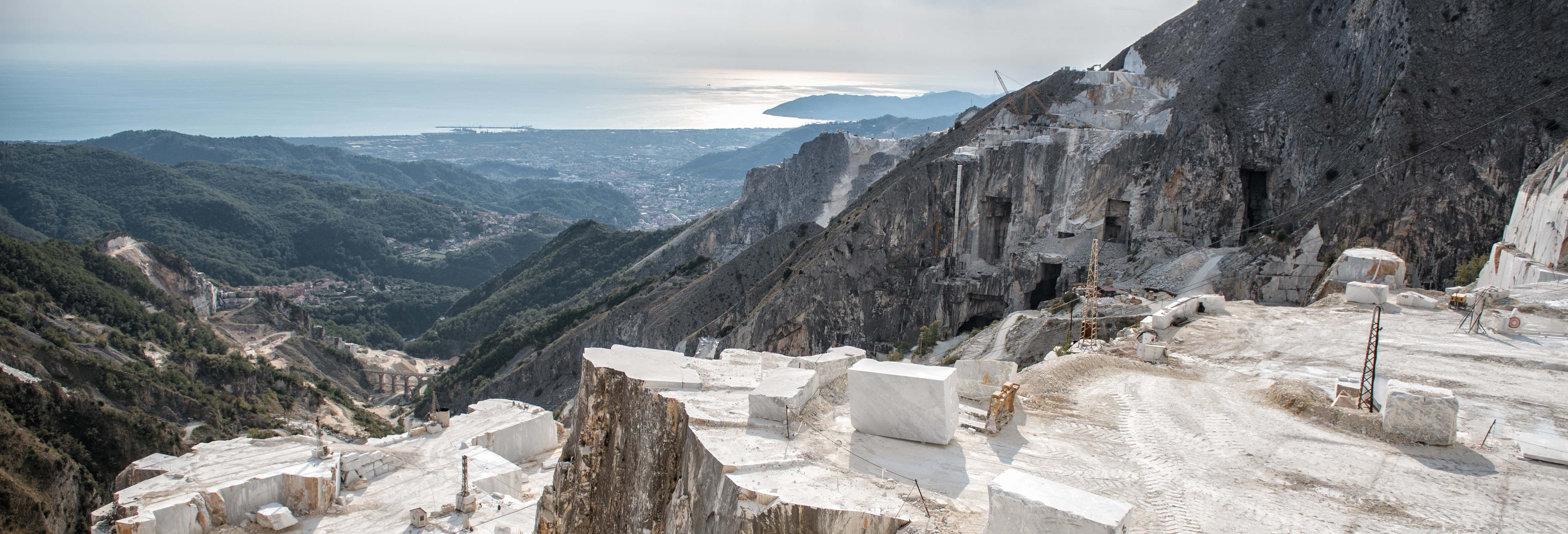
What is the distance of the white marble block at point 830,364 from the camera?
1439 centimetres

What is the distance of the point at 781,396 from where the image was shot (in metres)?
12.1

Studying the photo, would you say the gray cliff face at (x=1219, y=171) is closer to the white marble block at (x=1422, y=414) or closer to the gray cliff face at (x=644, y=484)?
the white marble block at (x=1422, y=414)

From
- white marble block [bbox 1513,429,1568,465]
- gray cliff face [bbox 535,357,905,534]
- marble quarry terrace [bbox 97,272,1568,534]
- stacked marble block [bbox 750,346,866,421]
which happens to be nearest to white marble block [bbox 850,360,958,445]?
marble quarry terrace [bbox 97,272,1568,534]

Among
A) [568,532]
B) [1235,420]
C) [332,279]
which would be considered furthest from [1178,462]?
[332,279]

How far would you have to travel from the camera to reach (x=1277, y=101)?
43.9 meters

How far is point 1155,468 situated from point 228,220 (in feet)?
546

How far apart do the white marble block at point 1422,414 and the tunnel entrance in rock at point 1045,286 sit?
1328 inches

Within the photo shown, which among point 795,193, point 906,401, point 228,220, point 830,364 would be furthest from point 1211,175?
point 228,220

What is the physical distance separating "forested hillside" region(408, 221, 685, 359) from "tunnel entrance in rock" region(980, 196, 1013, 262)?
62459 mm

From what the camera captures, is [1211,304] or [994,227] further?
[994,227]

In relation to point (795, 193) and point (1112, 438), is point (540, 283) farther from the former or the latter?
point (1112, 438)

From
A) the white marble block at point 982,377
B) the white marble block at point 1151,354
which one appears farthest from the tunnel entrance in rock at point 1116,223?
the white marble block at point 982,377

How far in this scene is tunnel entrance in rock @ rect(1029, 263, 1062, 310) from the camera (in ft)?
150

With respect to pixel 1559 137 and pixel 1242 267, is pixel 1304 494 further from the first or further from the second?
pixel 1559 137
